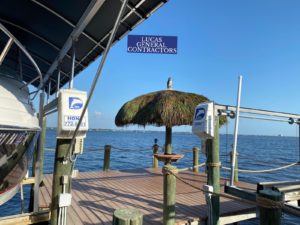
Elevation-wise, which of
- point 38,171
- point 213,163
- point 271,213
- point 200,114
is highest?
point 200,114

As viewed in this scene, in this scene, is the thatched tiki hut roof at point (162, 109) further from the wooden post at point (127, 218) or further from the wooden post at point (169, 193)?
the wooden post at point (127, 218)

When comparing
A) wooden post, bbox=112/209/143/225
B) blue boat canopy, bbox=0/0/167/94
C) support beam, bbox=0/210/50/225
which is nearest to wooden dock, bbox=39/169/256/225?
support beam, bbox=0/210/50/225

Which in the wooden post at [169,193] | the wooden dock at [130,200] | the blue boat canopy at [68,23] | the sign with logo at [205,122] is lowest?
the wooden dock at [130,200]

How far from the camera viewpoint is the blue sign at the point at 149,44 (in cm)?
356

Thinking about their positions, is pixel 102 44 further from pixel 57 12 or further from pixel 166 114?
pixel 166 114

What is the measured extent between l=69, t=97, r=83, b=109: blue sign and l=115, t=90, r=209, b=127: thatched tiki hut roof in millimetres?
4344

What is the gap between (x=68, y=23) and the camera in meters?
4.80

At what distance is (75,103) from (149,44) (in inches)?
51.0

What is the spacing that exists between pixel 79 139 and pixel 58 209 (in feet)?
3.61

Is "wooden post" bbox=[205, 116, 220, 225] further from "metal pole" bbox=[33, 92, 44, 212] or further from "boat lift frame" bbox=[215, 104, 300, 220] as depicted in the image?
"metal pole" bbox=[33, 92, 44, 212]

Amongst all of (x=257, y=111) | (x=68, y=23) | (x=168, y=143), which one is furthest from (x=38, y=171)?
(x=168, y=143)

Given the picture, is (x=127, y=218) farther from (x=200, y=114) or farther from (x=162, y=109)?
(x=162, y=109)

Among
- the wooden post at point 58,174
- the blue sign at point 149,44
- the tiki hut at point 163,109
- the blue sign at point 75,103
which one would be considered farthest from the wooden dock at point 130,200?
the blue sign at point 149,44

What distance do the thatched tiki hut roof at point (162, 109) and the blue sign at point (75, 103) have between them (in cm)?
434
